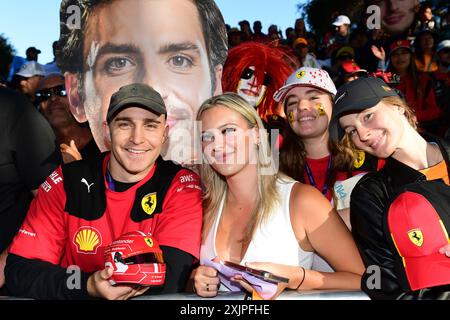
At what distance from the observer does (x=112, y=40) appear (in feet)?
12.9

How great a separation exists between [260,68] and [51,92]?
1.65 metres

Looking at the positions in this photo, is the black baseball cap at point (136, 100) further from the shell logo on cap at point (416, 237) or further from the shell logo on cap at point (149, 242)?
the shell logo on cap at point (416, 237)

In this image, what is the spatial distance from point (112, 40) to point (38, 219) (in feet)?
5.75

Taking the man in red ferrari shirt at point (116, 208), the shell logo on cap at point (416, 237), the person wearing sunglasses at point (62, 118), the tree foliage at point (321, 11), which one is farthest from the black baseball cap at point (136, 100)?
the tree foliage at point (321, 11)

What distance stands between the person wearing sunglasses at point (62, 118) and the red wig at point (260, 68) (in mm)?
1134

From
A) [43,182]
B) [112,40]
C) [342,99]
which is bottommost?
[43,182]

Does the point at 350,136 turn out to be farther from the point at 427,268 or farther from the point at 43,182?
the point at 43,182

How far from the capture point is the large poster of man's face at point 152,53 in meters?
3.87

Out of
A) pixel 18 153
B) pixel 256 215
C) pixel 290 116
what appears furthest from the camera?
pixel 290 116

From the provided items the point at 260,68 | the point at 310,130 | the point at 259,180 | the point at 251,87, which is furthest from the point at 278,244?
the point at 260,68

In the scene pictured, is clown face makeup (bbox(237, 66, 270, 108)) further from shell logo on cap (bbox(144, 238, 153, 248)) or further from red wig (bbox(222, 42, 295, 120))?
shell logo on cap (bbox(144, 238, 153, 248))

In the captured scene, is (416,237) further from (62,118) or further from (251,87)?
(62,118)

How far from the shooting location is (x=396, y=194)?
2244mm
